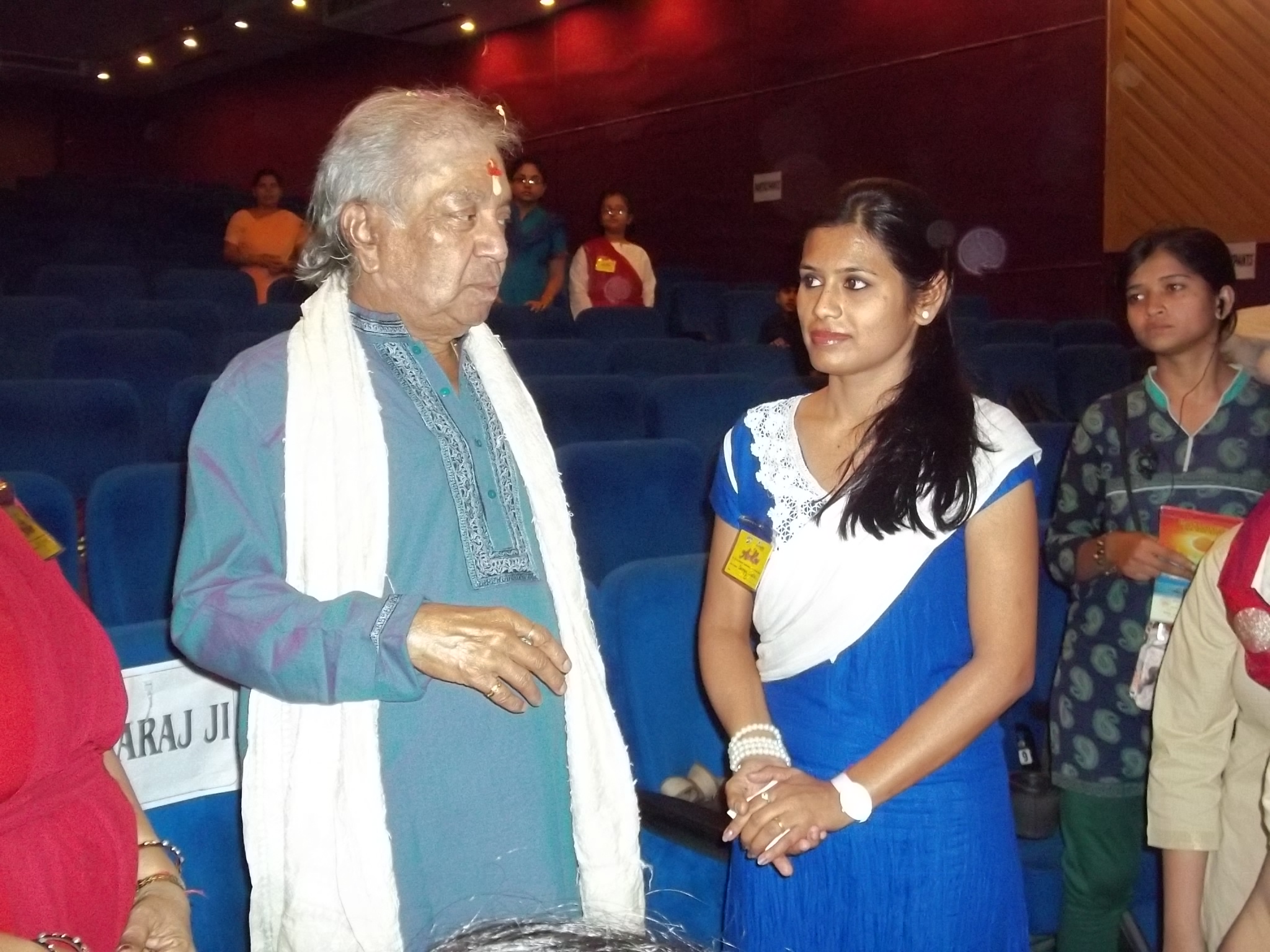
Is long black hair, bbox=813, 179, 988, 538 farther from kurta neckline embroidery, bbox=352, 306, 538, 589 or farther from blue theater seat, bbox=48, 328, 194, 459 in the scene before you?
blue theater seat, bbox=48, 328, 194, 459

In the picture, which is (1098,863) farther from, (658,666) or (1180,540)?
(658,666)

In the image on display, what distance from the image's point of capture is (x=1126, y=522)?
6.75ft

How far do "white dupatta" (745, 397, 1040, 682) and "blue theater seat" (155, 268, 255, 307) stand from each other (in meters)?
4.64

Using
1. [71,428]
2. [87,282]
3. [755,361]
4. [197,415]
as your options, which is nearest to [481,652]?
[197,415]

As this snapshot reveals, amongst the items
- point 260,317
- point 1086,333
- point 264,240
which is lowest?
point 1086,333

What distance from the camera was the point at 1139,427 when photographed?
6.79 feet

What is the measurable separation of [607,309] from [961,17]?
3504 mm

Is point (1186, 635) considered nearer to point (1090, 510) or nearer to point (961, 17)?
point (1090, 510)

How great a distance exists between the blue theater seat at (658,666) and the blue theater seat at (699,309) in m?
5.02

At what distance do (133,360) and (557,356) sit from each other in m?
1.51

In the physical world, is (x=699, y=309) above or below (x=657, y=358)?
above

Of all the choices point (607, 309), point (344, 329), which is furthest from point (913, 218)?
point (607, 309)

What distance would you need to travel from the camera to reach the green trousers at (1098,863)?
200 cm

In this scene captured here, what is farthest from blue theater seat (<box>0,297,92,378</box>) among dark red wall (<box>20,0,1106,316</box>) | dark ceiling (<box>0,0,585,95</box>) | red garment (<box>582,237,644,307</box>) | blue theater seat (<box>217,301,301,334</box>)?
dark ceiling (<box>0,0,585,95</box>)
